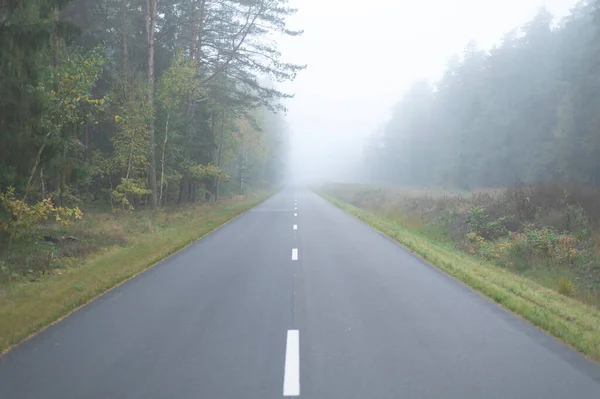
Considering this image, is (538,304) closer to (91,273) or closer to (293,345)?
A: (293,345)

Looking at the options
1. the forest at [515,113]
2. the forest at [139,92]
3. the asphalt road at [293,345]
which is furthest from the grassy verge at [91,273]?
the forest at [515,113]

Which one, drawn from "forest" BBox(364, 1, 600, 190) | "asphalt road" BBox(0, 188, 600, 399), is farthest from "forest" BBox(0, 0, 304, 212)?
"forest" BBox(364, 1, 600, 190)

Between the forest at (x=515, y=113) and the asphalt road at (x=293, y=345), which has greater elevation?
the forest at (x=515, y=113)

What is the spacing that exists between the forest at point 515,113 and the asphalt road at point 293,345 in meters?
19.0

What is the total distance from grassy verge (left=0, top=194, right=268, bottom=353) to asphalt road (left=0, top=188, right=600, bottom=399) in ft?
1.18

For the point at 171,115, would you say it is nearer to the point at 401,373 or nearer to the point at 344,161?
the point at 401,373

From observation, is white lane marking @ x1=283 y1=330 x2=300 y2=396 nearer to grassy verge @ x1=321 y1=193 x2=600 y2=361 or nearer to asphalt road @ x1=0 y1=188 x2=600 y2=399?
asphalt road @ x1=0 y1=188 x2=600 y2=399

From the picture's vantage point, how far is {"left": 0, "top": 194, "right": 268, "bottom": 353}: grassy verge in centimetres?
660

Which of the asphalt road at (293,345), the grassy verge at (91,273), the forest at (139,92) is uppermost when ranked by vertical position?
the forest at (139,92)

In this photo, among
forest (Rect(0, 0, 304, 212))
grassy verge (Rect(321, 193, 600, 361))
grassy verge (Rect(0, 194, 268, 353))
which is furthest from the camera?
forest (Rect(0, 0, 304, 212))

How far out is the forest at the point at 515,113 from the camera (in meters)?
30.2

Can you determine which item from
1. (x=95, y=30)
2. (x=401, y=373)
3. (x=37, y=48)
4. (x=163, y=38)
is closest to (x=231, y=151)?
(x=163, y=38)

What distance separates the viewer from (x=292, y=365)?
4.91 meters

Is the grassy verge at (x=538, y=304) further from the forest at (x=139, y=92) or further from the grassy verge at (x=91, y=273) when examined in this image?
the forest at (x=139, y=92)
